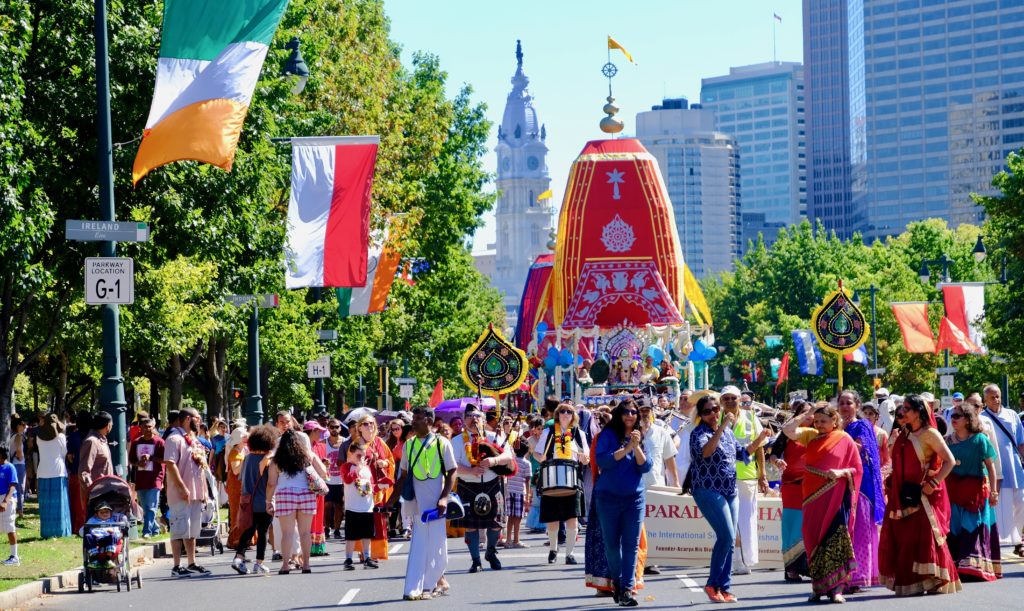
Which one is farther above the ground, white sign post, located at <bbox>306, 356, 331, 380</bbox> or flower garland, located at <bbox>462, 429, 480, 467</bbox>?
white sign post, located at <bbox>306, 356, 331, 380</bbox>

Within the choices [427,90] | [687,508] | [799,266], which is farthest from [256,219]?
[799,266]

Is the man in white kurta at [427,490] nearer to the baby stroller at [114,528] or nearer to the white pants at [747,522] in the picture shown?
the baby stroller at [114,528]

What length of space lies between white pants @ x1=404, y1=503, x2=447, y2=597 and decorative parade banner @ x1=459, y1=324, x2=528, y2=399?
2029cm

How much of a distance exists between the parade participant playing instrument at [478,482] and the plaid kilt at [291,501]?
61.1 inches

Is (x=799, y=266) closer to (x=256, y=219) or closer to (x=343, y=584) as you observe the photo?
(x=256, y=219)

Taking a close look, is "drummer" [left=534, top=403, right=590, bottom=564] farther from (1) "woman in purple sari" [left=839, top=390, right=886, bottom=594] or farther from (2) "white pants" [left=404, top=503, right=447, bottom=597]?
(1) "woman in purple sari" [left=839, top=390, right=886, bottom=594]

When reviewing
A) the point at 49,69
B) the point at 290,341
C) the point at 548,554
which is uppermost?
the point at 49,69

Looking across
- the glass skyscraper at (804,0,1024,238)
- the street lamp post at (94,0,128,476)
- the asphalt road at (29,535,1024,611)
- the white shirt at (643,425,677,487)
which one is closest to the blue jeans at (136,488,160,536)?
the street lamp post at (94,0,128,476)

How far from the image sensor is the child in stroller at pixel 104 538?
54.2 feet

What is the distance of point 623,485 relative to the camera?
14164mm

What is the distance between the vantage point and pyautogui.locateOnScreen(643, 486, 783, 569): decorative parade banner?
17.2 m

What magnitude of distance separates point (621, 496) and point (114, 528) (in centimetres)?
524

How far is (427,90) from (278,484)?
30.2 meters

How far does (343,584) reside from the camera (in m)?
17.1
